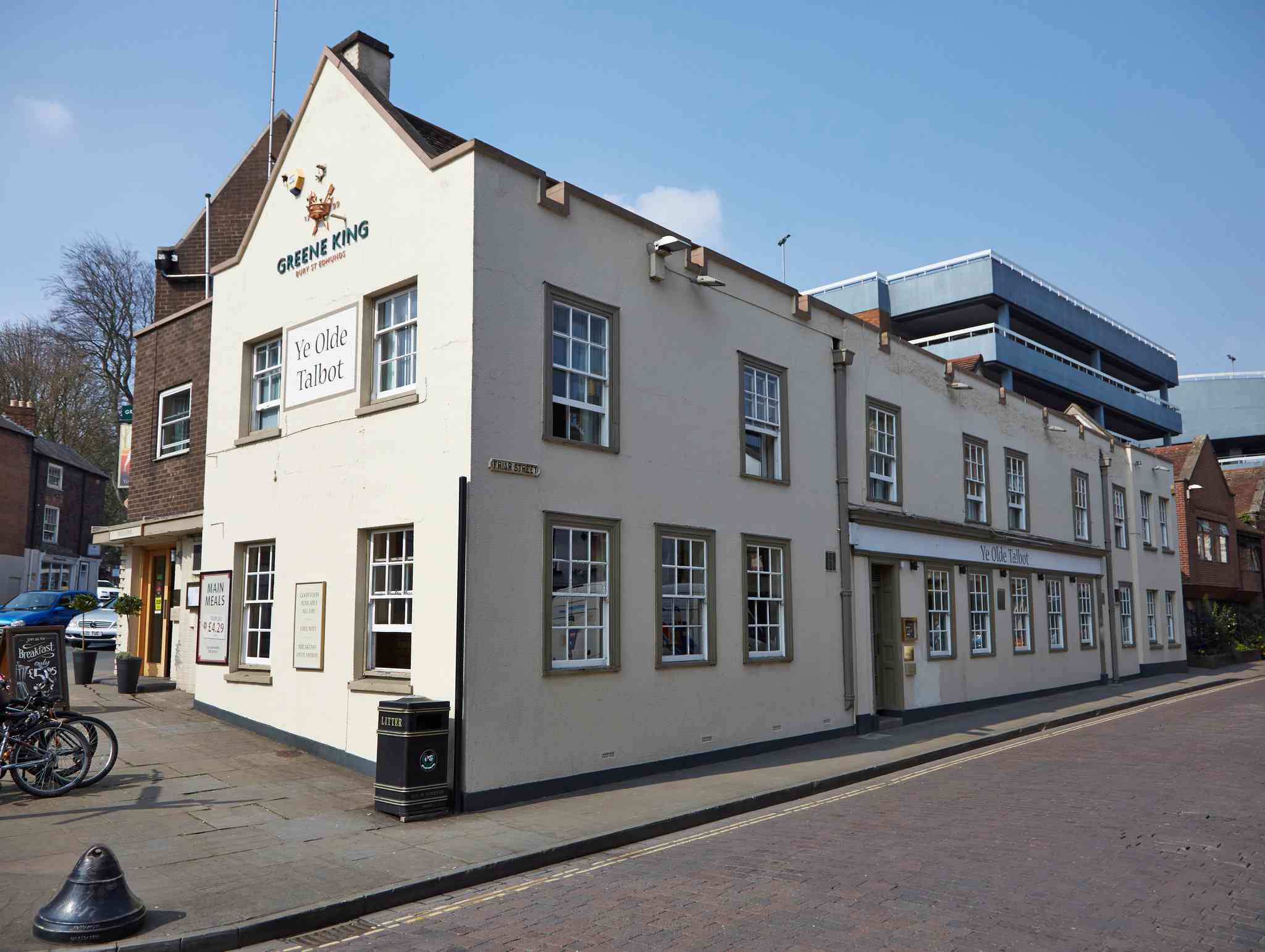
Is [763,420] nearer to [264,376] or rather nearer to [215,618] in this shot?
[264,376]

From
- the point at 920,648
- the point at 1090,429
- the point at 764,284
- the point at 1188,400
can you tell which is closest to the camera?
the point at 764,284

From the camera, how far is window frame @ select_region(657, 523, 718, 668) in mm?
12719

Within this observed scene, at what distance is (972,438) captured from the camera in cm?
2142

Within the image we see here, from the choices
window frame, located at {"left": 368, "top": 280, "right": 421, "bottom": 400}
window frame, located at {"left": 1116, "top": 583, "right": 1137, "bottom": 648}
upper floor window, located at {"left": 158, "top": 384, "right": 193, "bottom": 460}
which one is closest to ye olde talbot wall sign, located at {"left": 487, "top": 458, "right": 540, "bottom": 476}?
window frame, located at {"left": 368, "top": 280, "right": 421, "bottom": 400}

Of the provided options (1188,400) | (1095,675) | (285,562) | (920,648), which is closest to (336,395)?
(285,562)

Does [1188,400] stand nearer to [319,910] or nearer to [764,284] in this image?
[764,284]

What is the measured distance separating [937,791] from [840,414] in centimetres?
707

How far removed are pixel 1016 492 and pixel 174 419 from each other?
1808 cm

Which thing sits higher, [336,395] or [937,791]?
[336,395]

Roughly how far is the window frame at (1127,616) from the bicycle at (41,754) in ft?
85.1

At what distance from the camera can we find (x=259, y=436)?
14062mm

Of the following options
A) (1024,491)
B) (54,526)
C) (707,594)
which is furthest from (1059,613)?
(54,526)

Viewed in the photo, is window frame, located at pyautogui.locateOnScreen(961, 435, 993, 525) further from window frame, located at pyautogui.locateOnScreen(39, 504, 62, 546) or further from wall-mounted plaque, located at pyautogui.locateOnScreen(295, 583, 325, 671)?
window frame, located at pyautogui.locateOnScreen(39, 504, 62, 546)

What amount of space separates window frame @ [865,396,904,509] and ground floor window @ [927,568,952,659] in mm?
1841
